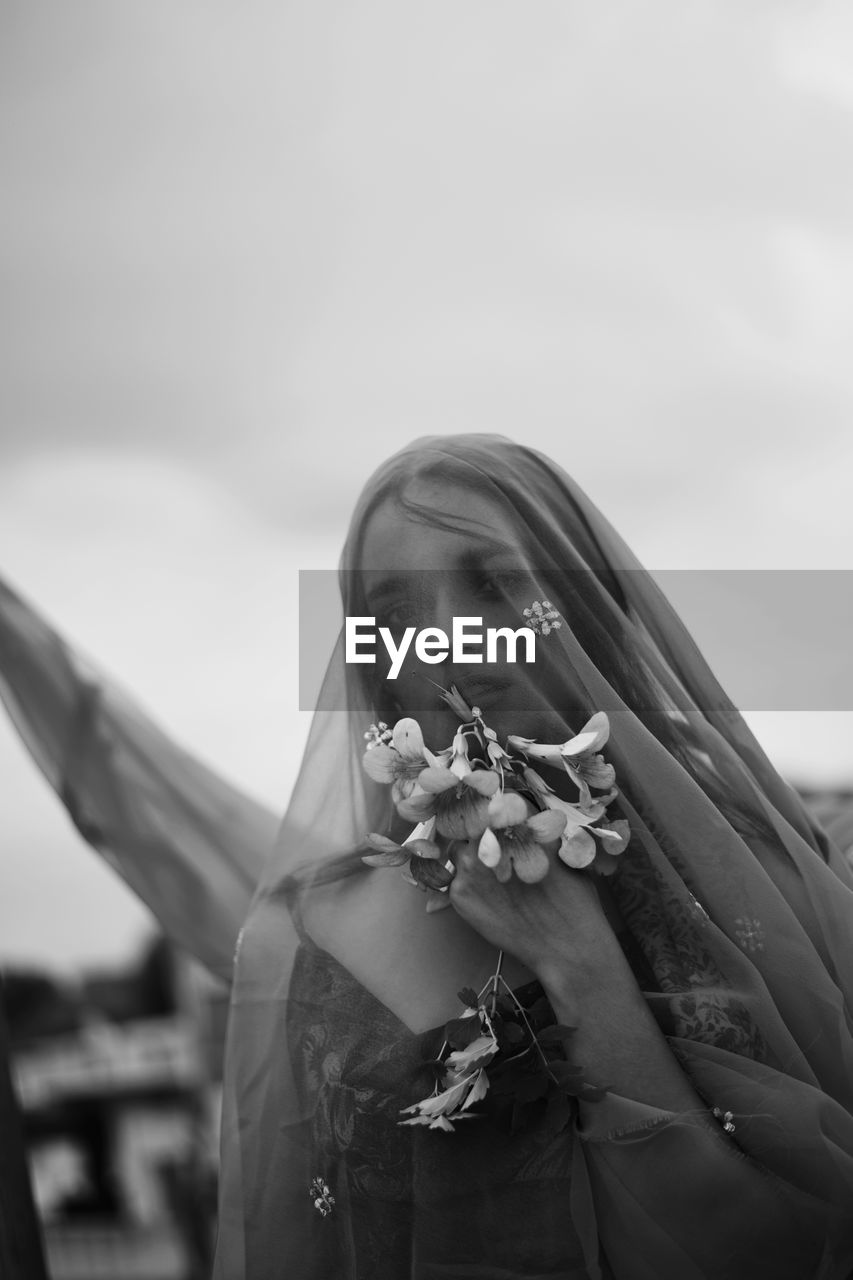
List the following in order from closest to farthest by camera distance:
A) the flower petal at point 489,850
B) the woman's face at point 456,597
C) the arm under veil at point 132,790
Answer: the flower petal at point 489,850 < the woman's face at point 456,597 < the arm under veil at point 132,790

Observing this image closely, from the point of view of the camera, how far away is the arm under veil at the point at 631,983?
1092mm

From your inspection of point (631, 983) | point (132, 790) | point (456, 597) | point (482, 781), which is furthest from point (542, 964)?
point (132, 790)

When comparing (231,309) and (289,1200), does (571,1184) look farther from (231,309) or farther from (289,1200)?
(231,309)

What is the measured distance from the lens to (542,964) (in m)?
1.11

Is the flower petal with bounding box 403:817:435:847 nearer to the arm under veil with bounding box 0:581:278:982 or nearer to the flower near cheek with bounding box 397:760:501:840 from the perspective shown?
the flower near cheek with bounding box 397:760:501:840

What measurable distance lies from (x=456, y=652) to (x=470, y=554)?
0.37 ft

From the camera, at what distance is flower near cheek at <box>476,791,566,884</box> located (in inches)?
41.8

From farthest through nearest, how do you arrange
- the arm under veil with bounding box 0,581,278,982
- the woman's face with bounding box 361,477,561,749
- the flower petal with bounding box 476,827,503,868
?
1. the arm under veil with bounding box 0,581,278,982
2. the woman's face with bounding box 361,477,561,749
3. the flower petal with bounding box 476,827,503,868

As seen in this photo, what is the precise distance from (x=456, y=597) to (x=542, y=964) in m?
0.41

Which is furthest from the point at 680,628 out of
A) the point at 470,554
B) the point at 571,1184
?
the point at 571,1184

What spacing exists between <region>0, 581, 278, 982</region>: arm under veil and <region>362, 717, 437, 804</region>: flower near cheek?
0.40m

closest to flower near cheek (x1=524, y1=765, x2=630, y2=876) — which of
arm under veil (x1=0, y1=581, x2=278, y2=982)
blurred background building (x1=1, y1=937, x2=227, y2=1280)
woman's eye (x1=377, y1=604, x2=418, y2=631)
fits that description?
woman's eye (x1=377, y1=604, x2=418, y2=631)


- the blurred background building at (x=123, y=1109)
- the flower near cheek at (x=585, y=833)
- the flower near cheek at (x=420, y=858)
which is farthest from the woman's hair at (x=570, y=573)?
the blurred background building at (x=123, y=1109)

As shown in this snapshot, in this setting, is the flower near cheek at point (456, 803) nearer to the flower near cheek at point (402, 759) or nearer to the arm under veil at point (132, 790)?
the flower near cheek at point (402, 759)
